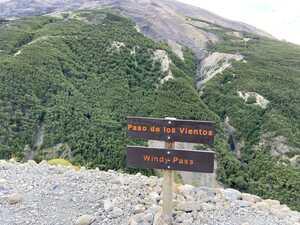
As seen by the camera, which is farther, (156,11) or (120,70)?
(156,11)

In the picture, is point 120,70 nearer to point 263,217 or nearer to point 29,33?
point 29,33

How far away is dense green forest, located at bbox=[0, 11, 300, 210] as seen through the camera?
135 feet

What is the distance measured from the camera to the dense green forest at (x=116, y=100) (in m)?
41.2

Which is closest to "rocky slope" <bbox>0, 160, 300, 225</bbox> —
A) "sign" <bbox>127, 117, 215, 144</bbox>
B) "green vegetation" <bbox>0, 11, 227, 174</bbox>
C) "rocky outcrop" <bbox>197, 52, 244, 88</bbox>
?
"sign" <bbox>127, 117, 215, 144</bbox>

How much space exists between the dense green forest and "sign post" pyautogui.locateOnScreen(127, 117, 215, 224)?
77.1 ft

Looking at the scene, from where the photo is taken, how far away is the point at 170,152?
7.60 m

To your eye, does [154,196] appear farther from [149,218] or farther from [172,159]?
[172,159]

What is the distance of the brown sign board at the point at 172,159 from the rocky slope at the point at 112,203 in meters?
0.85

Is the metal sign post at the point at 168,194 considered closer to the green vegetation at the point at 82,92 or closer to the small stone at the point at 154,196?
the small stone at the point at 154,196

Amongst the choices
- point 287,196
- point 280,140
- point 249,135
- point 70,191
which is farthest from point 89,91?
point 70,191

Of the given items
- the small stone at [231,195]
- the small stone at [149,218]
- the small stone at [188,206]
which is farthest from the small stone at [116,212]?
the small stone at [231,195]

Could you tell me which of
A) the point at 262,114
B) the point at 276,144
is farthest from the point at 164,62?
the point at 276,144

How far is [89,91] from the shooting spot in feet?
185

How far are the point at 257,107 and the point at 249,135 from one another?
23.5ft
